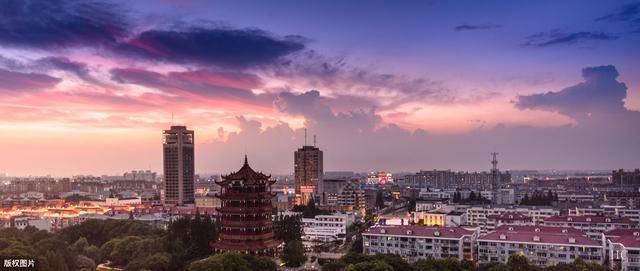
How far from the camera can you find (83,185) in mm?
167625

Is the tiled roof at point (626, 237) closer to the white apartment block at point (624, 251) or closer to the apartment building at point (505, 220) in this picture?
the white apartment block at point (624, 251)

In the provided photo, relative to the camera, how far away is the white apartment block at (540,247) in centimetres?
4269

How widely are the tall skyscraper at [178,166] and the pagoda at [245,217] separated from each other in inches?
2760

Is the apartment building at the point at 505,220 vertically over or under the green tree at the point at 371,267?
under

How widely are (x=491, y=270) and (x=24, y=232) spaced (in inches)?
1622

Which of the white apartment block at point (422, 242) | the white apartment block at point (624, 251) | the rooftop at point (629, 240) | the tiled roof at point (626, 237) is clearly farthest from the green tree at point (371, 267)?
the tiled roof at point (626, 237)

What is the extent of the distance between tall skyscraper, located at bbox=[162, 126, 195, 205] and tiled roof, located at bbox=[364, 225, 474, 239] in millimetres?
70760

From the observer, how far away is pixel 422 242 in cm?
4791

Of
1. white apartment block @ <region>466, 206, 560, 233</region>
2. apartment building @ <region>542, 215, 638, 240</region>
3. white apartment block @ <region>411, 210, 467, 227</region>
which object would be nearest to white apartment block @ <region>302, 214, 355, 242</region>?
white apartment block @ <region>411, 210, 467, 227</region>

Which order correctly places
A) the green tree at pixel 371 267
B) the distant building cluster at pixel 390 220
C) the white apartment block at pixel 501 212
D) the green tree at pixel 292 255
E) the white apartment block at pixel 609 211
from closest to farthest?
the green tree at pixel 371 267, the distant building cluster at pixel 390 220, the green tree at pixel 292 255, the white apartment block at pixel 501 212, the white apartment block at pixel 609 211

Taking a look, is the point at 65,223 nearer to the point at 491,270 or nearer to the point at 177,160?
the point at 177,160

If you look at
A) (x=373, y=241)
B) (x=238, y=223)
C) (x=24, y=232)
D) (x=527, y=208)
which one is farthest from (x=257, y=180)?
(x=527, y=208)

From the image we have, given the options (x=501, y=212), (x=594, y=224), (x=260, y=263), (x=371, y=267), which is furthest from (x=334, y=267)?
(x=501, y=212)

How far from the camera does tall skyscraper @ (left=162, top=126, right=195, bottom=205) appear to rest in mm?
113688
